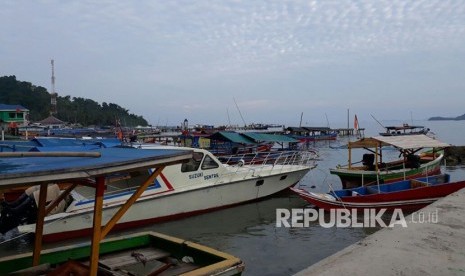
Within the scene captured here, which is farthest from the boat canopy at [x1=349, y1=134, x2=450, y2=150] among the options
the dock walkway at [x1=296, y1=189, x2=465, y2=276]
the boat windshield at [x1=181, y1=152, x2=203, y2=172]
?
the dock walkway at [x1=296, y1=189, x2=465, y2=276]

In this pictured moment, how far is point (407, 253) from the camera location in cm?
555

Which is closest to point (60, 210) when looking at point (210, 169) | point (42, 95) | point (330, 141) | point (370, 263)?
point (210, 169)

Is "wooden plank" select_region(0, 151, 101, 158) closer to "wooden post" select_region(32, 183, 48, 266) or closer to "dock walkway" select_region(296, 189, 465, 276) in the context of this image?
"wooden post" select_region(32, 183, 48, 266)

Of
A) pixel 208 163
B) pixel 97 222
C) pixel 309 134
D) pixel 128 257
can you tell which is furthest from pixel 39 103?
pixel 97 222

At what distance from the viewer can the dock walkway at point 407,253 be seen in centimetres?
495

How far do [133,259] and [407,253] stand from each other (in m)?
3.79

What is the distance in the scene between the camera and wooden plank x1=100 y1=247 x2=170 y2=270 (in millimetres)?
5516

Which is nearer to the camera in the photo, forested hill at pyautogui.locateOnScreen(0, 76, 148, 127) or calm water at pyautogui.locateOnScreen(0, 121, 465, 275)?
calm water at pyautogui.locateOnScreen(0, 121, 465, 275)

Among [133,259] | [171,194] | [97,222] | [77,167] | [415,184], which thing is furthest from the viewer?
[415,184]

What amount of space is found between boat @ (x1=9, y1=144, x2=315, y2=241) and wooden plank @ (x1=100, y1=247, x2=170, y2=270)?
12.3 feet

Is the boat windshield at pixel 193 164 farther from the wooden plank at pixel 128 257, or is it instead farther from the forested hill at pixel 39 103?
the forested hill at pixel 39 103

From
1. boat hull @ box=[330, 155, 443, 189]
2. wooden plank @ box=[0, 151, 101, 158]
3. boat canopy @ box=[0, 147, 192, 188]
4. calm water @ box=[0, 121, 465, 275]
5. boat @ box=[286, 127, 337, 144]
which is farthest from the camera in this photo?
boat @ box=[286, 127, 337, 144]

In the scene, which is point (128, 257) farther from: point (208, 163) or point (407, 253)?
point (208, 163)

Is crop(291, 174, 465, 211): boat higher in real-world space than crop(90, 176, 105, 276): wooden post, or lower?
lower
